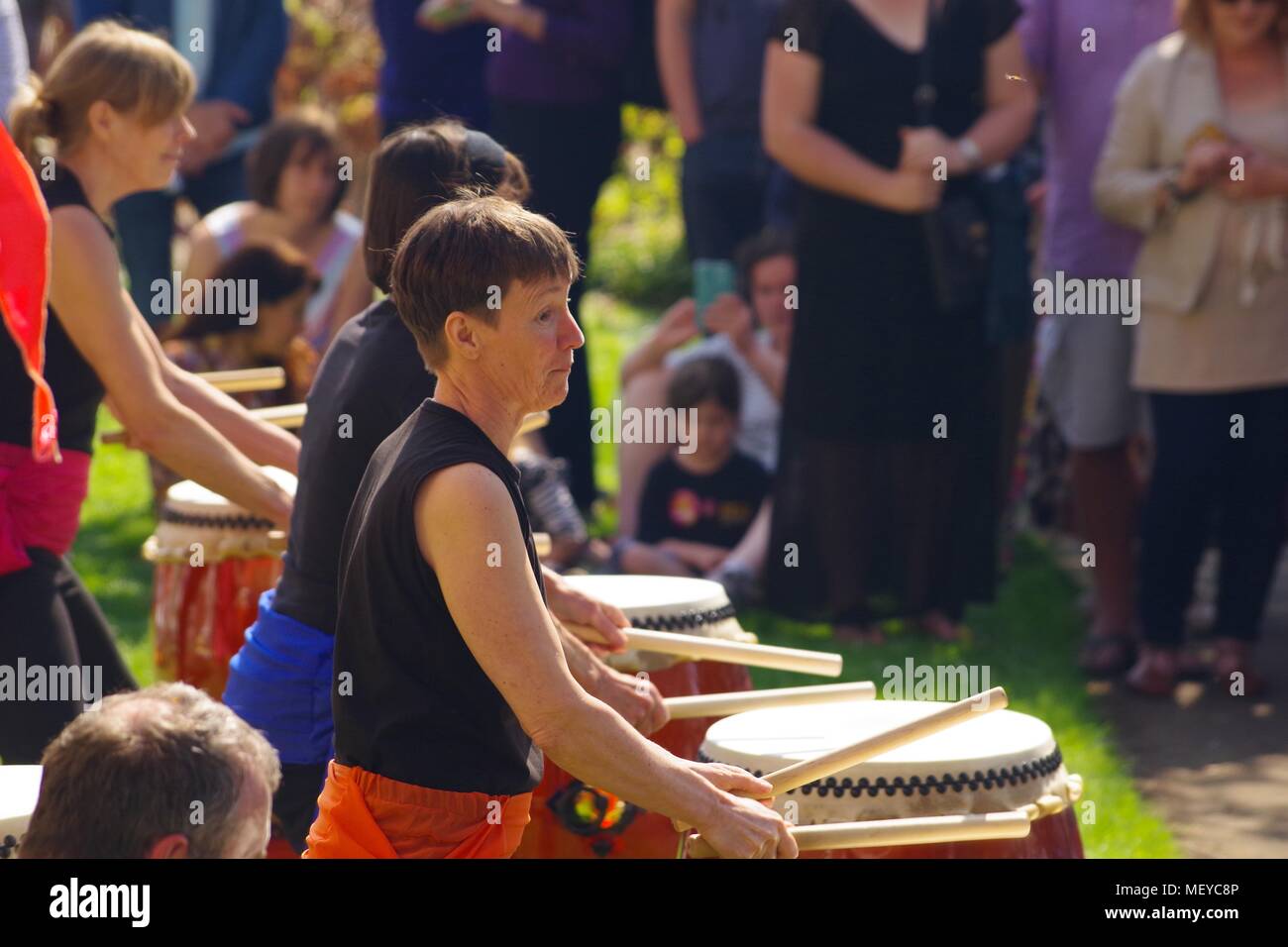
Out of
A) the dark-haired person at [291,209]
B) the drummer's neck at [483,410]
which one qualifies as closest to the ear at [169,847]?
the drummer's neck at [483,410]

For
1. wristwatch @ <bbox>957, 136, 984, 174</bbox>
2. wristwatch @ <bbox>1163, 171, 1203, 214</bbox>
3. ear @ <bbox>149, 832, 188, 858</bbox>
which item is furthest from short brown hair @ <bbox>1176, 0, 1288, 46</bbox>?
ear @ <bbox>149, 832, 188, 858</bbox>

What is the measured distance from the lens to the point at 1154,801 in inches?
195

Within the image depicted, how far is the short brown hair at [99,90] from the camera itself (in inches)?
153

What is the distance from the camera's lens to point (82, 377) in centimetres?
381

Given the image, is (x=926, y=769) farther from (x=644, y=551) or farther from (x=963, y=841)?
(x=644, y=551)

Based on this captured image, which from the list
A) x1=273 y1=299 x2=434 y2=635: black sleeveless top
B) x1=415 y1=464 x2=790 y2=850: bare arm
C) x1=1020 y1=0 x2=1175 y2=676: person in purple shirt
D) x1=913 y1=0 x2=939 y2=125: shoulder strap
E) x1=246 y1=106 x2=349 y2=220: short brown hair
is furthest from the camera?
x1=246 y1=106 x2=349 y2=220: short brown hair

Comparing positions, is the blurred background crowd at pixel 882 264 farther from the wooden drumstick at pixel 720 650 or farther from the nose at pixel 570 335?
the nose at pixel 570 335

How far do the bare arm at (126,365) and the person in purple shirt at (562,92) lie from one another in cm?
337

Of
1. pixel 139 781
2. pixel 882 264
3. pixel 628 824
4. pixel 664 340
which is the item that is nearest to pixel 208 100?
pixel 664 340

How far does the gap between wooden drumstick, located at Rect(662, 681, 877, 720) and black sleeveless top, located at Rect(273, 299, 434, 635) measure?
23.3 inches

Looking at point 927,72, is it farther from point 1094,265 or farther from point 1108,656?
point 1108,656

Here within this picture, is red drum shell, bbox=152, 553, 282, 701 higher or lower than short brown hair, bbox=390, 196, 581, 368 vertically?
lower

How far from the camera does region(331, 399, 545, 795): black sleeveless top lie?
102 inches

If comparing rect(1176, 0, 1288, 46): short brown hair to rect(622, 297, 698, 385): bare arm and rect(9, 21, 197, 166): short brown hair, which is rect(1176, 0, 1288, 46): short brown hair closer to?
rect(622, 297, 698, 385): bare arm
